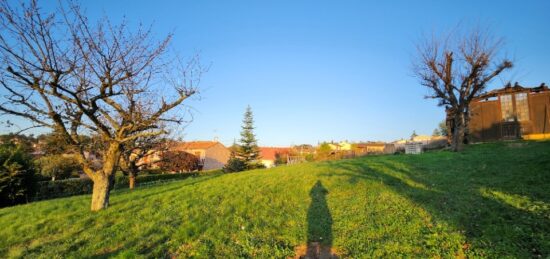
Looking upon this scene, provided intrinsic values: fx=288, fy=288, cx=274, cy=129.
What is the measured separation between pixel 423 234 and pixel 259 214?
3665 mm

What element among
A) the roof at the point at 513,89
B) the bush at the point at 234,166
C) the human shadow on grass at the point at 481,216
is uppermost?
the roof at the point at 513,89

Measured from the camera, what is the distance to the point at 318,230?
5820mm

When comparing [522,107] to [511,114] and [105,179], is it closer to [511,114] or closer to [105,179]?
[511,114]

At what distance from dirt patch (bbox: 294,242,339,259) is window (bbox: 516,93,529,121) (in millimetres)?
28039

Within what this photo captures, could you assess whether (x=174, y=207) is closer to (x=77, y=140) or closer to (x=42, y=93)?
(x=77, y=140)

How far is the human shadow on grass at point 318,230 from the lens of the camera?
4.85 m

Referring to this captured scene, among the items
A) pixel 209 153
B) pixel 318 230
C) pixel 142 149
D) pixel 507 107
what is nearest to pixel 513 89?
pixel 507 107

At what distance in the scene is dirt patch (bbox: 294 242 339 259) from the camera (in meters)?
4.71

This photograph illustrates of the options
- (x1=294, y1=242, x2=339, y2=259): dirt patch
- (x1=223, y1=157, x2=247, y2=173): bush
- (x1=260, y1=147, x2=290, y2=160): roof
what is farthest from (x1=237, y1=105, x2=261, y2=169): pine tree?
(x1=294, y1=242, x2=339, y2=259): dirt patch

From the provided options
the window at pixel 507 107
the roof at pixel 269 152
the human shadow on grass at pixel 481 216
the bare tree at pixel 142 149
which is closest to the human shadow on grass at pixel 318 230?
the human shadow on grass at pixel 481 216

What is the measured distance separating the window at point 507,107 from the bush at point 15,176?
35089mm

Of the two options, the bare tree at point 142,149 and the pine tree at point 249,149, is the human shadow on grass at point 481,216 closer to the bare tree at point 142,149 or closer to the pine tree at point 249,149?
the bare tree at point 142,149

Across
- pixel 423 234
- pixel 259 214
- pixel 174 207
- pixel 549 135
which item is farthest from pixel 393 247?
pixel 549 135

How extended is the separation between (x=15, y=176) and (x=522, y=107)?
3615cm
